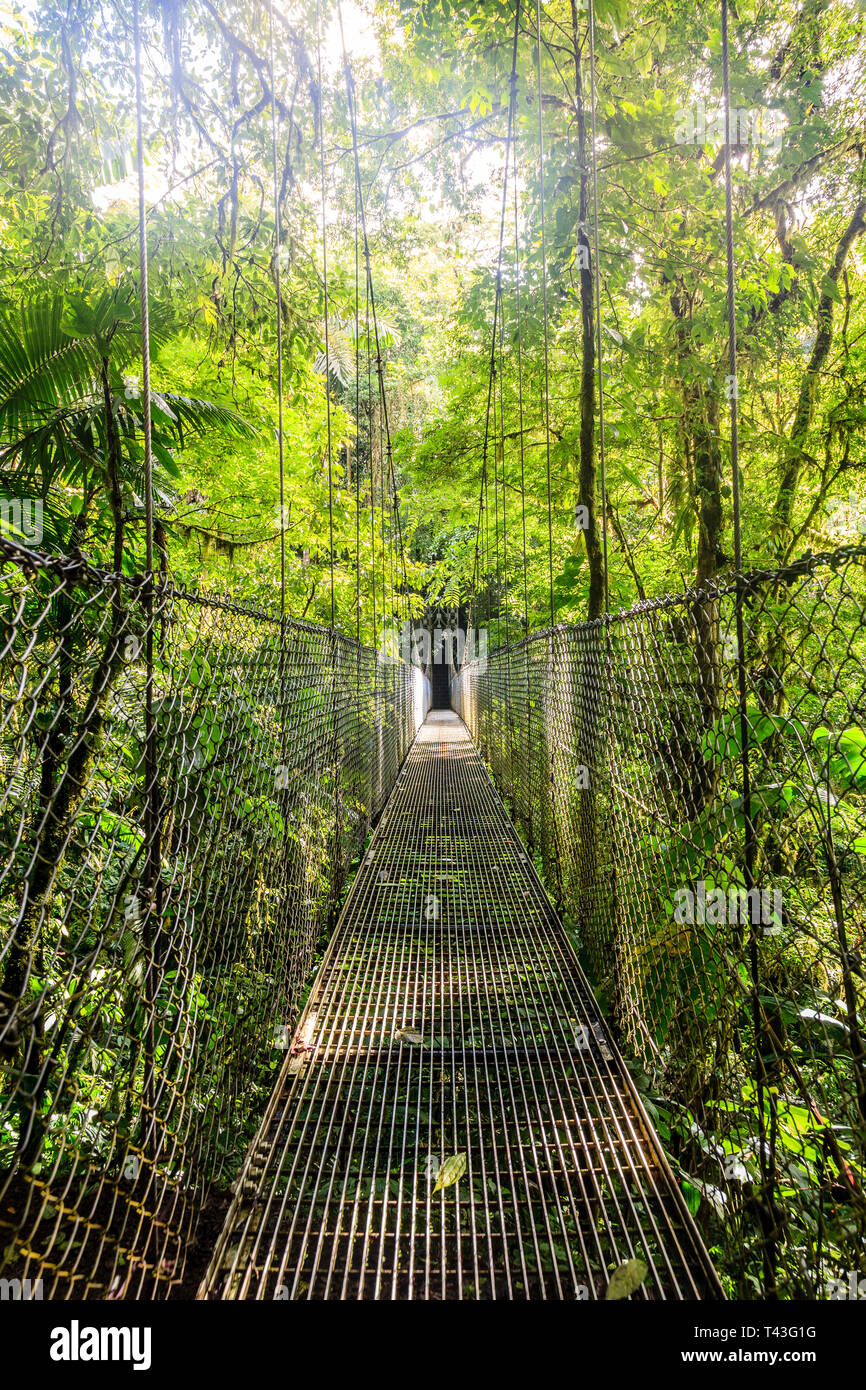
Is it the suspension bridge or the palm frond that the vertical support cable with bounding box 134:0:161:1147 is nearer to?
the suspension bridge

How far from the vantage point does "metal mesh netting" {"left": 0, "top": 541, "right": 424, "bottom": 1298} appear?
2.94ft

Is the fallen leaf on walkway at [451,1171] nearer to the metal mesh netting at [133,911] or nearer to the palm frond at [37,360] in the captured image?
the metal mesh netting at [133,911]

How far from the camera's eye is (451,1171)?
151 cm

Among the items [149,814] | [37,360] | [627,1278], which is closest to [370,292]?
[37,360]

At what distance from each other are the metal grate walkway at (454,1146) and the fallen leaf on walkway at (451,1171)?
0.8 inches

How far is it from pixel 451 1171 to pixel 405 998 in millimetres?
826

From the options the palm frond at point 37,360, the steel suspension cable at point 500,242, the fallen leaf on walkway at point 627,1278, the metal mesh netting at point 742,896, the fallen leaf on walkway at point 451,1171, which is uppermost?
the steel suspension cable at point 500,242

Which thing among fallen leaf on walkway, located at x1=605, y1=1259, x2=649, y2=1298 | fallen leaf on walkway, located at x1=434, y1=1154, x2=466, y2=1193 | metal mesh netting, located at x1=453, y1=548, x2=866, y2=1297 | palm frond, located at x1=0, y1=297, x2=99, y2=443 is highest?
palm frond, located at x1=0, y1=297, x2=99, y2=443

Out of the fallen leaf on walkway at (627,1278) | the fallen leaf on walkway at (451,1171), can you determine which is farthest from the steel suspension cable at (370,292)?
the fallen leaf on walkway at (627,1278)

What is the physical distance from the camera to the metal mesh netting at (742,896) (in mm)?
Answer: 1024

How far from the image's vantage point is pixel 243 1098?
1623 millimetres

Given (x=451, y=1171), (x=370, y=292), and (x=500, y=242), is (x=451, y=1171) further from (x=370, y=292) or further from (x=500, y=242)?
(x=370, y=292)

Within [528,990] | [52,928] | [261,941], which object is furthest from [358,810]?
[52,928]

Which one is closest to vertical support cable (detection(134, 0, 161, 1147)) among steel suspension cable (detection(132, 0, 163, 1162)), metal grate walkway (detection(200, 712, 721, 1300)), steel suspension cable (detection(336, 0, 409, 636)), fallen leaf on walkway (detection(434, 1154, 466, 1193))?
steel suspension cable (detection(132, 0, 163, 1162))
